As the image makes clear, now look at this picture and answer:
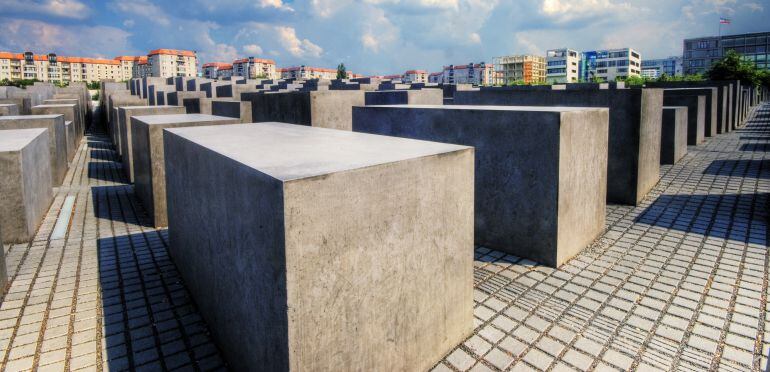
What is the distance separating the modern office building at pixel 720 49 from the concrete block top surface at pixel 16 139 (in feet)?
384

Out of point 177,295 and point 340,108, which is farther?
point 340,108

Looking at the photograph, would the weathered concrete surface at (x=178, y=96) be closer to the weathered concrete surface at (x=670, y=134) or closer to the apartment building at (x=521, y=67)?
the weathered concrete surface at (x=670, y=134)

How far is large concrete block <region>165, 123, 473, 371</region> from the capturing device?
104 inches

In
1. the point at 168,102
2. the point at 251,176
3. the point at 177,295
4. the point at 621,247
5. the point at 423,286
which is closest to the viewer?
the point at 251,176

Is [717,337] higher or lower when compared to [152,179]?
lower

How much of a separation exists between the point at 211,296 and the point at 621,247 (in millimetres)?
4723

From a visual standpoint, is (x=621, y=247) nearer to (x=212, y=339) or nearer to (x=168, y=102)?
(x=212, y=339)

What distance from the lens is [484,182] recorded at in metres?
6.00

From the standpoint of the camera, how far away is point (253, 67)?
488 feet

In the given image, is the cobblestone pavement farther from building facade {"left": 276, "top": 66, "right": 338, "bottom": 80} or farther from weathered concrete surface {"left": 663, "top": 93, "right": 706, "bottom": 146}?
building facade {"left": 276, "top": 66, "right": 338, "bottom": 80}

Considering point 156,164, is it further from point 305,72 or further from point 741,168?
point 305,72

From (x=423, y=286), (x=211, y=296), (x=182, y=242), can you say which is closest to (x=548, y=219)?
(x=423, y=286)

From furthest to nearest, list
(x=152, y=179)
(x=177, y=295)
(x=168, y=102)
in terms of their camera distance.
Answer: (x=168, y=102) < (x=152, y=179) < (x=177, y=295)

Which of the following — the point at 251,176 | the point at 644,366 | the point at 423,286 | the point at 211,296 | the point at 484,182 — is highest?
the point at 251,176
